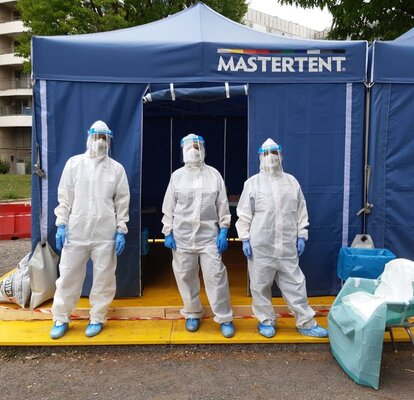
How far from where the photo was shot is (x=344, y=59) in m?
4.24

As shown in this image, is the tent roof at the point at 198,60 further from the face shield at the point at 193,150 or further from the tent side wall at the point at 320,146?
the face shield at the point at 193,150

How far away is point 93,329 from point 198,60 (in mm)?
2706

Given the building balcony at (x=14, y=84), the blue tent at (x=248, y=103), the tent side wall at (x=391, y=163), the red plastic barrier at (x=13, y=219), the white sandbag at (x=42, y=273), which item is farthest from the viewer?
the building balcony at (x=14, y=84)

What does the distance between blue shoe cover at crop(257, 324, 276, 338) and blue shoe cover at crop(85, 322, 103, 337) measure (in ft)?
4.65

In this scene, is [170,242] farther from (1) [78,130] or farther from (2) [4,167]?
(2) [4,167]

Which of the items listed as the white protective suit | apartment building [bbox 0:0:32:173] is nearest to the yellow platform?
the white protective suit

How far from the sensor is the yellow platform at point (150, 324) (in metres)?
3.66

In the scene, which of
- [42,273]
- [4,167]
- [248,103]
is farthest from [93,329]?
[4,167]

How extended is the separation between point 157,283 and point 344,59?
3.17 metres

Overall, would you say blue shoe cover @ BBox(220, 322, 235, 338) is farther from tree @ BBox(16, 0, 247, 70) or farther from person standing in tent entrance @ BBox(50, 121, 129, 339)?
tree @ BBox(16, 0, 247, 70)

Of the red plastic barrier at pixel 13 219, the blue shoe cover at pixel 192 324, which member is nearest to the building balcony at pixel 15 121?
the red plastic barrier at pixel 13 219

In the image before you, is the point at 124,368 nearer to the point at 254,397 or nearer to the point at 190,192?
the point at 254,397

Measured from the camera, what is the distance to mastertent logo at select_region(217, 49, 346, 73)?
4227 millimetres

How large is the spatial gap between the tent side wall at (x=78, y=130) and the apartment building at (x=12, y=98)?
30338mm
